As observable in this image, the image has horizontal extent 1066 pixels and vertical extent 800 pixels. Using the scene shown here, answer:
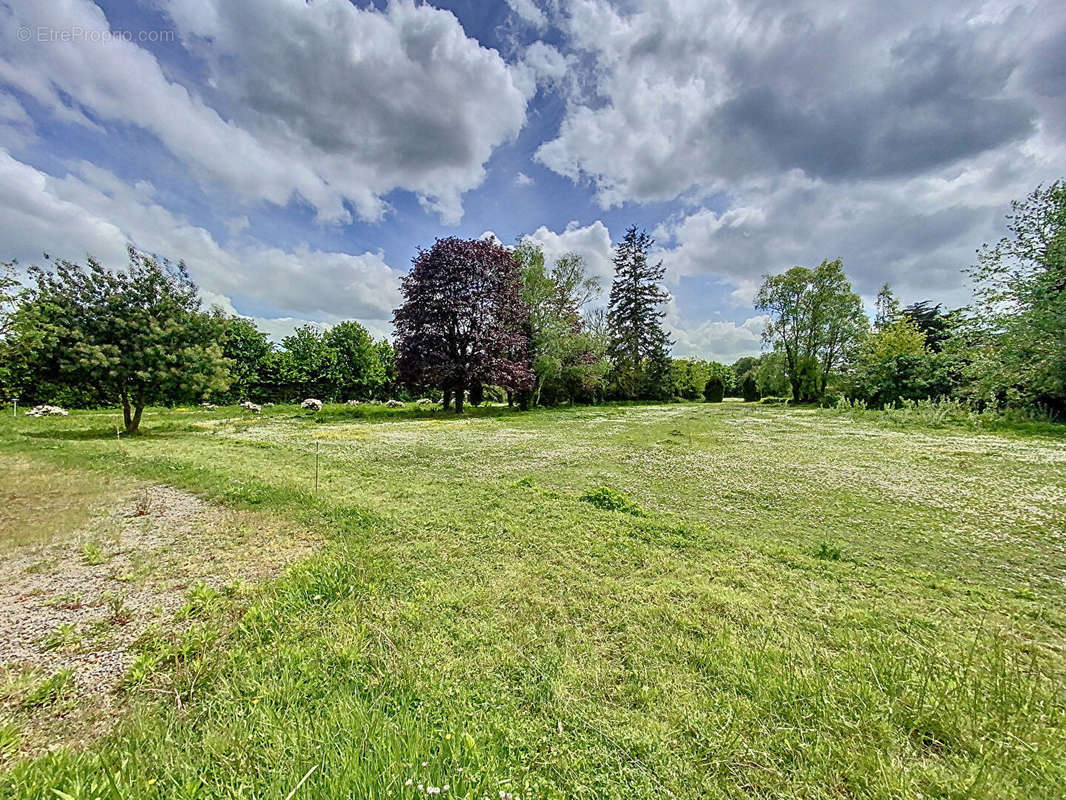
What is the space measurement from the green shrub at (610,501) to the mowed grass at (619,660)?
339 mm

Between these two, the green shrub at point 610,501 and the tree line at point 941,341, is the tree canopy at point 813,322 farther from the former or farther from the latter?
the green shrub at point 610,501

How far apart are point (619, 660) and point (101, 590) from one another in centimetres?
510

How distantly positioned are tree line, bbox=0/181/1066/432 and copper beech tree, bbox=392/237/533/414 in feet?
0.32

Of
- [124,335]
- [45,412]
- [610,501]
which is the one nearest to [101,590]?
[610,501]

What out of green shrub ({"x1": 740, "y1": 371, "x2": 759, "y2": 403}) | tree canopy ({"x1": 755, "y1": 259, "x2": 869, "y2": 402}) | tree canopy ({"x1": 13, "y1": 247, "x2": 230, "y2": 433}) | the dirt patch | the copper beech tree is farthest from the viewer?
green shrub ({"x1": 740, "y1": 371, "x2": 759, "y2": 403})

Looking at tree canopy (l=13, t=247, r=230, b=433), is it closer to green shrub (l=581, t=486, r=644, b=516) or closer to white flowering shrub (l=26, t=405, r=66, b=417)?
white flowering shrub (l=26, t=405, r=66, b=417)

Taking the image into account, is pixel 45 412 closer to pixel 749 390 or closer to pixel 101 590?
pixel 101 590

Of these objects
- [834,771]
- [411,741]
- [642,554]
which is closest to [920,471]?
[642,554]

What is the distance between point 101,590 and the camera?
3.84m

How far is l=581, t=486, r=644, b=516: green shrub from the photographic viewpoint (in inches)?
250

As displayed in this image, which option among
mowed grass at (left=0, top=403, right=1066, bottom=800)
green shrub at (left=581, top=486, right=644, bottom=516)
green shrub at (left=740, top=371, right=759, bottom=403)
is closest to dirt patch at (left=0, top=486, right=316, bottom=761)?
mowed grass at (left=0, top=403, right=1066, bottom=800)

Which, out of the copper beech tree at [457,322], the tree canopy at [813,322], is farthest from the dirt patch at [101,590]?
the tree canopy at [813,322]

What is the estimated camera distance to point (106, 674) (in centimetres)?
269

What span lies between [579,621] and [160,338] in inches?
759
